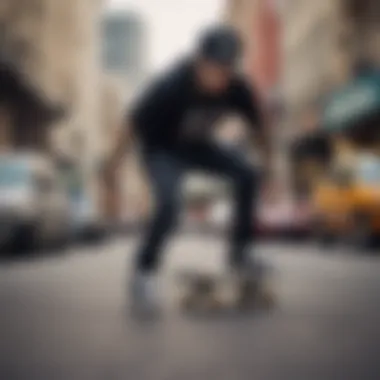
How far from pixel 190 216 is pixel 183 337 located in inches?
1034

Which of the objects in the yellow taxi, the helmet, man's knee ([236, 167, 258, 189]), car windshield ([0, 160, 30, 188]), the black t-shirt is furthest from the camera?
car windshield ([0, 160, 30, 188])

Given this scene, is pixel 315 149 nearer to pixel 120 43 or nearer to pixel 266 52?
pixel 120 43

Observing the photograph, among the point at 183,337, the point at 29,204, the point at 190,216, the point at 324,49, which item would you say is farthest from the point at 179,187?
the point at 190,216

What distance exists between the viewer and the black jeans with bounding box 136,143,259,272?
4465 mm

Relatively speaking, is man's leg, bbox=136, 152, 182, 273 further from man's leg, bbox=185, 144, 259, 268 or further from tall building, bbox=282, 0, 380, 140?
tall building, bbox=282, 0, 380, 140

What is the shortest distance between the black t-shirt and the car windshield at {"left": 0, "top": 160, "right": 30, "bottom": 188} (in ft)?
20.2

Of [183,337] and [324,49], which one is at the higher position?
[324,49]

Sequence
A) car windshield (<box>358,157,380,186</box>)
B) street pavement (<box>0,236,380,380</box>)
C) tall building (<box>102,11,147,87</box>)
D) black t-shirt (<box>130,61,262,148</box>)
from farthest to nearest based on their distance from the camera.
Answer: tall building (<box>102,11,147,87</box>) < car windshield (<box>358,157,380,186</box>) < black t-shirt (<box>130,61,262,148</box>) < street pavement (<box>0,236,380,380</box>)

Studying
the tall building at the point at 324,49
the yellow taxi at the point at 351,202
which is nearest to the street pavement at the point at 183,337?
the yellow taxi at the point at 351,202

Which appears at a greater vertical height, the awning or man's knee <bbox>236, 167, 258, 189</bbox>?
the awning

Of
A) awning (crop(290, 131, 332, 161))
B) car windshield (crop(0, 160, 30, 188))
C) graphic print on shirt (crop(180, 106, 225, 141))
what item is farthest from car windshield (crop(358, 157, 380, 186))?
graphic print on shirt (crop(180, 106, 225, 141))

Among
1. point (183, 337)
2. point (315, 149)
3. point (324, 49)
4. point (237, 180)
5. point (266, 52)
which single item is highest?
point (266, 52)

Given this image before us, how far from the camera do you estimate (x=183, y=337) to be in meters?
3.53

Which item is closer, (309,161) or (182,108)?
(182,108)
